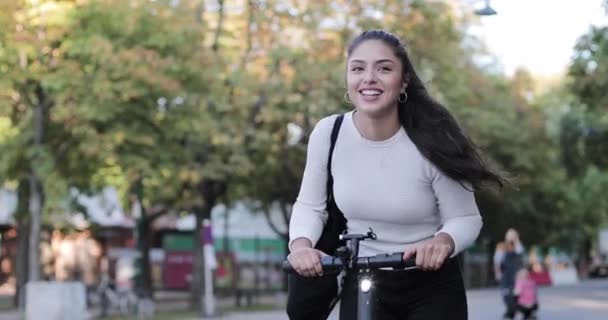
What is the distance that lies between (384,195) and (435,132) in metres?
0.27

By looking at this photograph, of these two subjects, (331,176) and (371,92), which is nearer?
(371,92)

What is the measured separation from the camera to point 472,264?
64.7 m

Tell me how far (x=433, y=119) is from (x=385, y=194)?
1.01 ft

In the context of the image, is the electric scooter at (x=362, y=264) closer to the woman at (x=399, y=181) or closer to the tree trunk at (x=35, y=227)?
the woman at (x=399, y=181)

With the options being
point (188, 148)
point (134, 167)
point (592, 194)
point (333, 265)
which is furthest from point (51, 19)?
point (592, 194)

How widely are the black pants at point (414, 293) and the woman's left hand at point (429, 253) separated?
15 cm

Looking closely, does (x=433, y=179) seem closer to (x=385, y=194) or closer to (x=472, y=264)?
(x=385, y=194)

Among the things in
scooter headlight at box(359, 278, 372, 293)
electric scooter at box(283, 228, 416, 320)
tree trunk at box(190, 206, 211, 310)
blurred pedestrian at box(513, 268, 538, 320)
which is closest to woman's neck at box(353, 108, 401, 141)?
electric scooter at box(283, 228, 416, 320)

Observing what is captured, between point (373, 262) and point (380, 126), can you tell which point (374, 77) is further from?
point (373, 262)

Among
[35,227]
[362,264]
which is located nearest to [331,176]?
[362,264]

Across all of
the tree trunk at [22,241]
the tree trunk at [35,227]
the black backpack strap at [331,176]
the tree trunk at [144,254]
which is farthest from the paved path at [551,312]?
the black backpack strap at [331,176]

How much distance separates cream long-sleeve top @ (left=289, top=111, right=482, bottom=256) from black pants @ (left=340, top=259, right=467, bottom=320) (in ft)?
0.40

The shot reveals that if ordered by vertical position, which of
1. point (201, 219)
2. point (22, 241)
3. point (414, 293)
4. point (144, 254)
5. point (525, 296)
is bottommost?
point (525, 296)

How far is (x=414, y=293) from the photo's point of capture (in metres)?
3.84
